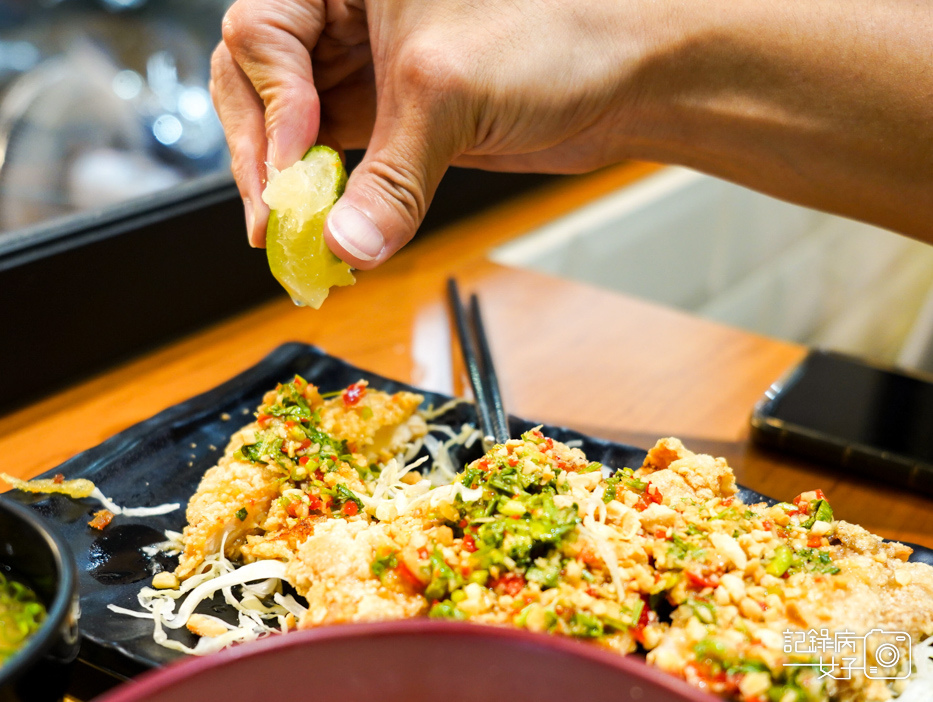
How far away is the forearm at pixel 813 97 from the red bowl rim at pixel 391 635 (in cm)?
148

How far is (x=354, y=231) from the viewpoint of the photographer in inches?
57.4

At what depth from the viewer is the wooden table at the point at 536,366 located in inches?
73.6

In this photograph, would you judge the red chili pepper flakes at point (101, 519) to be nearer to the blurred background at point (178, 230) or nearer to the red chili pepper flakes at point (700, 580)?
the blurred background at point (178, 230)

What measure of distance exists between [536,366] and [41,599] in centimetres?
158

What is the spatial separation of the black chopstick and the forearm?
2.21 feet

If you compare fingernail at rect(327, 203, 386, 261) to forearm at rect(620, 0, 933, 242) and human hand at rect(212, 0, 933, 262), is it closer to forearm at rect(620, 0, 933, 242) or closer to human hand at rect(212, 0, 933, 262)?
human hand at rect(212, 0, 933, 262)

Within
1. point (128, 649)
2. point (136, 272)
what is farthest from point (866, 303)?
point (128, 649)

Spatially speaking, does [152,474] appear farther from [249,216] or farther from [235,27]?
[235,27]

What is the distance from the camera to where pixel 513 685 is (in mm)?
777

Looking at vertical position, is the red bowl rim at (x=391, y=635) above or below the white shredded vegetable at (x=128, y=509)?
above

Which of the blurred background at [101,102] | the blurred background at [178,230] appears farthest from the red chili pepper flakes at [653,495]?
the blurred background at [101,102]

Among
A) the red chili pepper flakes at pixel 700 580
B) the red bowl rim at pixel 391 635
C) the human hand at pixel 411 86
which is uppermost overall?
the human hand at pixel 411 86

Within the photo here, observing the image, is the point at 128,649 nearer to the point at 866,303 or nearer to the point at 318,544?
the point at 318,544

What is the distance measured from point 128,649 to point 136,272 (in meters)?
1.29
